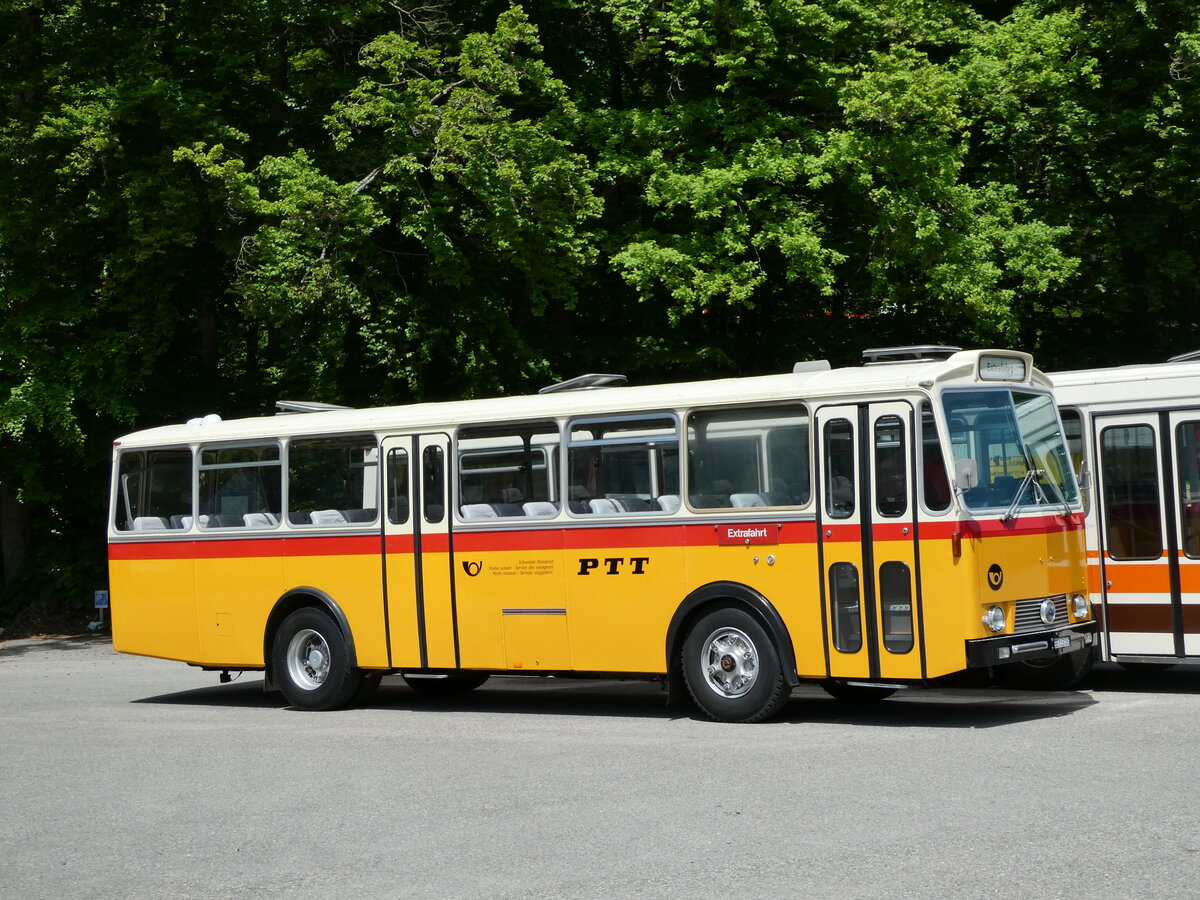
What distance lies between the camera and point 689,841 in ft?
26.1

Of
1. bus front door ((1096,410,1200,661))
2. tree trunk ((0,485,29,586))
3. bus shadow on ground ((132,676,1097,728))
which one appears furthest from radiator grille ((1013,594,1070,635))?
tree trunk ((0,485,29,586))

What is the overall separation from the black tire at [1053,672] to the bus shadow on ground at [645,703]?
0.17 meters

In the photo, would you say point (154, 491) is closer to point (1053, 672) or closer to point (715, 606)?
point (715, 606)

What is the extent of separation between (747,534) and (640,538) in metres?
1.07

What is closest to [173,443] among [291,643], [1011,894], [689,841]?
[291,643]

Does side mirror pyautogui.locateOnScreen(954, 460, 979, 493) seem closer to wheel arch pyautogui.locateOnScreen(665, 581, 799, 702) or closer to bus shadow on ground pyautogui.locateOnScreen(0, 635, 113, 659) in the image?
wheel arch pyautogui.locateOnScreen(665, 581, 799, 702)

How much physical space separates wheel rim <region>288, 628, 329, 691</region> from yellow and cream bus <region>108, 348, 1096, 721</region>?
0.10 ft

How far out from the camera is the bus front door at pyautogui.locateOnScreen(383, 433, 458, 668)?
1434 cm

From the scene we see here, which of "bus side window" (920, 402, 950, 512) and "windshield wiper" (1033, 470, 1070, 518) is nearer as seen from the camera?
"bus side window" (920, 402, 950, 512)

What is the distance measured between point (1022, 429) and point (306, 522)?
7078mm

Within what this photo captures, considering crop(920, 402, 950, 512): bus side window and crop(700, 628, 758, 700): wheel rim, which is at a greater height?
crop(920, 402, 950, 512): bus side window

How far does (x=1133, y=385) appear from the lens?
46.1 ft

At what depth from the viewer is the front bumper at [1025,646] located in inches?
448

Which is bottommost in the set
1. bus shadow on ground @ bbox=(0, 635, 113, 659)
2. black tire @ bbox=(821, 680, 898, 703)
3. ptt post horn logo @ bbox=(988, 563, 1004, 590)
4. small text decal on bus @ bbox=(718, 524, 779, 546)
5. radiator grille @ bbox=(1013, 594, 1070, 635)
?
black tire @ bbox=(821, 680, 898, 703)
